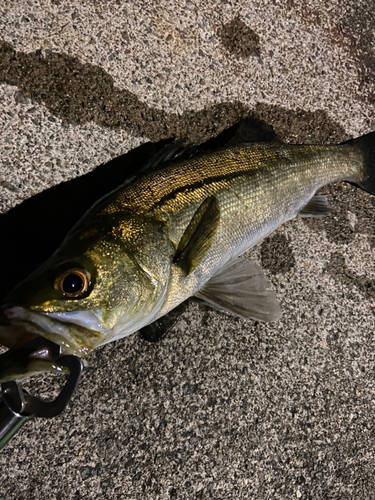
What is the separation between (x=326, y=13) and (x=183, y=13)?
1321 mm

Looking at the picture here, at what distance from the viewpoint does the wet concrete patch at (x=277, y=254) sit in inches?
107

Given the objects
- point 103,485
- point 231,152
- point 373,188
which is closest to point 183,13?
point 231,152

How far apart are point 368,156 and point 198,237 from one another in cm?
170

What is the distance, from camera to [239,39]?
9.54 ft

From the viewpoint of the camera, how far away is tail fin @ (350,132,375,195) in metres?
2.96

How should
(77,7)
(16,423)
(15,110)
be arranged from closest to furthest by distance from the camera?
(16,423) → (15,110) → (77,7)

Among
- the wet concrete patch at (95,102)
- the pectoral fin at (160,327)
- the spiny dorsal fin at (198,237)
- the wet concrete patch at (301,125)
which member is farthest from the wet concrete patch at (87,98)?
the pectoral fin at (160,327)

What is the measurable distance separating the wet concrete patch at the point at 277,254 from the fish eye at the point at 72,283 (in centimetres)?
140

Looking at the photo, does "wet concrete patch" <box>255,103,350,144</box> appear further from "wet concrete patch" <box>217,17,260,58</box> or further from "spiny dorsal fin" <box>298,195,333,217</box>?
"spiny dorsal fin" <box>298,195,333,217</box>

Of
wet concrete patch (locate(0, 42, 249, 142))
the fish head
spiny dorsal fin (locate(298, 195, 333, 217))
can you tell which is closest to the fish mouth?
the fish head

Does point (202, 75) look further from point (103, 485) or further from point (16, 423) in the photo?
point (103, 485)

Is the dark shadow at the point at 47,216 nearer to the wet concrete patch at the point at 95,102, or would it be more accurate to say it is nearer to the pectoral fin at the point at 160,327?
the wet concrete patch at the point at 95,102

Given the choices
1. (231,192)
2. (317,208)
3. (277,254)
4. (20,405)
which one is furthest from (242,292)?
(20,405)

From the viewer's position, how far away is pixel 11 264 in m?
2.20
